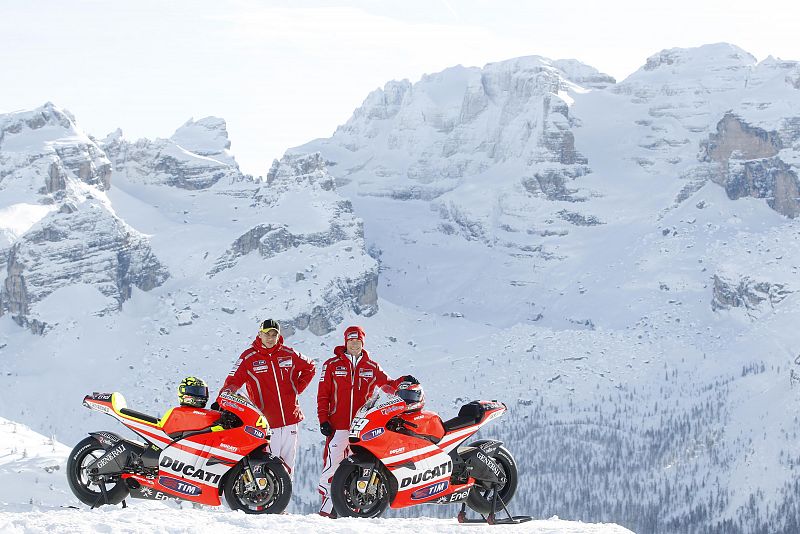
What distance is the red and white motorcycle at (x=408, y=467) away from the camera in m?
20.9

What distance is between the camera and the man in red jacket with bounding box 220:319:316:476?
2256cm

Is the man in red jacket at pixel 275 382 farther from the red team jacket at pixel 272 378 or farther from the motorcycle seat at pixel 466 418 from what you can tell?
the motorcycle seat at pixel 466 418

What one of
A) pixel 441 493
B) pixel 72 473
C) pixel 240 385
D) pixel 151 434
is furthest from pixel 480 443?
pixel 72 473

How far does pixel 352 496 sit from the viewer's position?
68.4 ft

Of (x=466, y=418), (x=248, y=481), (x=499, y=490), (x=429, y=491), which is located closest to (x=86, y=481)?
(x=248, y=481)

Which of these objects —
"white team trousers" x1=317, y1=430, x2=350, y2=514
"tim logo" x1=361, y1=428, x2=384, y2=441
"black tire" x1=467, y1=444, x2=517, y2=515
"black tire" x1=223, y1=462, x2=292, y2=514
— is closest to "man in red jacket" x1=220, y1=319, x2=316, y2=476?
"white team trousers" x1=317, y1=430, x2=350, y2=514

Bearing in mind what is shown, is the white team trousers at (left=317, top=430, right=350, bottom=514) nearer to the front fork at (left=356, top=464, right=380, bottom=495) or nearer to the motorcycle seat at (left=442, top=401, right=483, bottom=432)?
the front fork at (left=356, top=464, right=380, bottom=495)

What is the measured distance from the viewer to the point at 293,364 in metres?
22.8

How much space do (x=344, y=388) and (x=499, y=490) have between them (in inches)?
150

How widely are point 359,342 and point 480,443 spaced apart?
10.6 ft

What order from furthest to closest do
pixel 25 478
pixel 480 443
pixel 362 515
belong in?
1. pixel 25 478
2. pixel 480 443
3. pixel 362 515

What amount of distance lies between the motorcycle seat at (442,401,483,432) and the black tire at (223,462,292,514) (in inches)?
133

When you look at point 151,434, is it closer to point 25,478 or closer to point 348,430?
point 348,430

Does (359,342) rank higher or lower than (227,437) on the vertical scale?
higher
